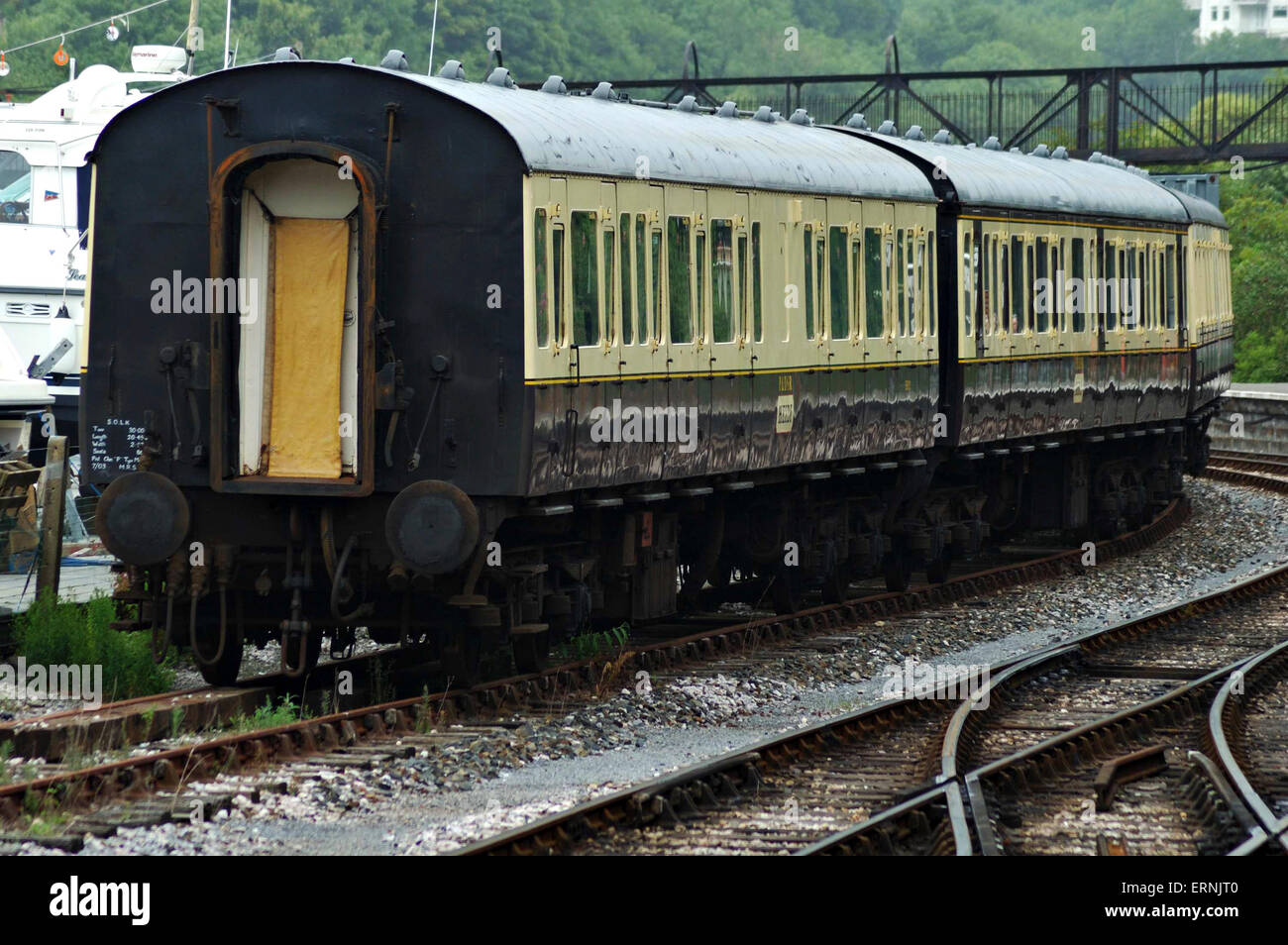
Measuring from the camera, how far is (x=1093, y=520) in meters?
27.0

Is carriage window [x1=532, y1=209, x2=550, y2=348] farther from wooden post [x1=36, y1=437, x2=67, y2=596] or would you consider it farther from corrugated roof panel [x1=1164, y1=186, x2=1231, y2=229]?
corrugated roof panel [x1=1164, y1=186, x2=1231, y2=229]

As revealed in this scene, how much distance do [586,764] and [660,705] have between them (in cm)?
212

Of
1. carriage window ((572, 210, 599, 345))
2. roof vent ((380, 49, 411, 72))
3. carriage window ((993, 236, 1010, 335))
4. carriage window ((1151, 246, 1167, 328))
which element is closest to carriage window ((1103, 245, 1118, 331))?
carriage window ((1151, 246, 1167, 328))

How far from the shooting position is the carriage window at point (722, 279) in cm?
1573

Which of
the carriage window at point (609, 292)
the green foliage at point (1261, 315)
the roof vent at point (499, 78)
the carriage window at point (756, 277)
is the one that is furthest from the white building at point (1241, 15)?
the carriage window at point (609, 292)

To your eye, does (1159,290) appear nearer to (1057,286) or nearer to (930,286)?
(1057,286)

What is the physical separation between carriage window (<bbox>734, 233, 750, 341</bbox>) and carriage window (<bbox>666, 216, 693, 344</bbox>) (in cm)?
91

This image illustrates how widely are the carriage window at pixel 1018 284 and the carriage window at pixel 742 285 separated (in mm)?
6631

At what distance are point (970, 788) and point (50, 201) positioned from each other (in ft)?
71.3

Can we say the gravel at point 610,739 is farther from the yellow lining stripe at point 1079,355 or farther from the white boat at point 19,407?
the white boat at point 19,407

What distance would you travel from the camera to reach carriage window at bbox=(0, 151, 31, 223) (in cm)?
3002

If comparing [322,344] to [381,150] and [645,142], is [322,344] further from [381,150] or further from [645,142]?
[645,142]

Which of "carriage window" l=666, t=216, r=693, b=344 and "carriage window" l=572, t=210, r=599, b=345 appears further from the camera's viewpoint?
"carriage window" l=666, t=216, r=693, b=344

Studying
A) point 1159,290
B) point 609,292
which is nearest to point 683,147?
point 609,292
